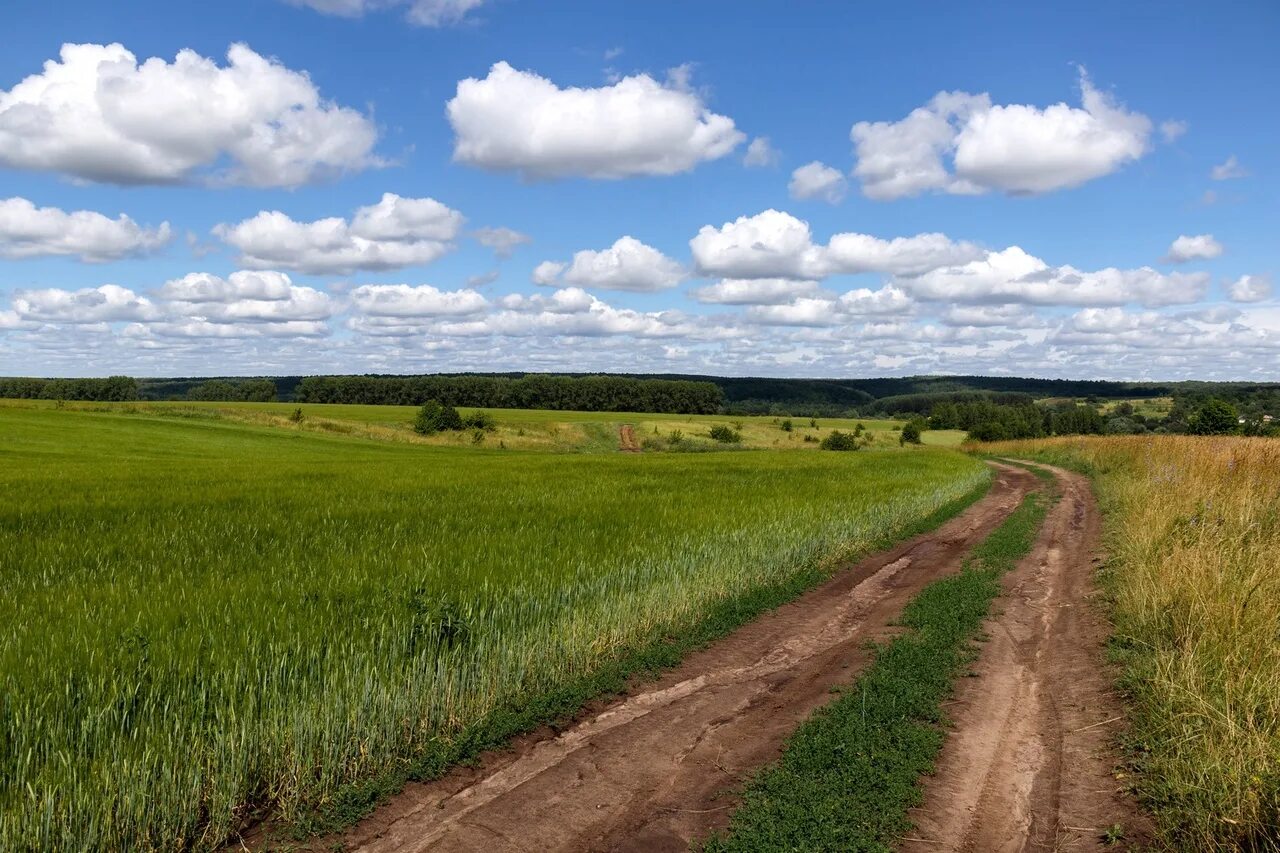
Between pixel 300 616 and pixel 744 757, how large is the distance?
4902 mm

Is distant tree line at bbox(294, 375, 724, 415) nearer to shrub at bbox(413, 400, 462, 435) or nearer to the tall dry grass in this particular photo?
shrub at bbox(413, 400, 462, 435)

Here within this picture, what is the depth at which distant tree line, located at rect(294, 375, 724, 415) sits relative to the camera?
14288cm

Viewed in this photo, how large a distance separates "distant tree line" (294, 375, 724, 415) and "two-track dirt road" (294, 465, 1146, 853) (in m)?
132

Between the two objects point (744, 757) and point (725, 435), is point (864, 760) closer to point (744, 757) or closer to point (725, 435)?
point (744, 757)

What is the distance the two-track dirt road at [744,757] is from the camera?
17.5 ft

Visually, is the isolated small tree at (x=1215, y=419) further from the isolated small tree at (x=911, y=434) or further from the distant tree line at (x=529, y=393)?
the distant tree line at (x=529, y=393)

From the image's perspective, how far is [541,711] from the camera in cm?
725

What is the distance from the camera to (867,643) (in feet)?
31.5

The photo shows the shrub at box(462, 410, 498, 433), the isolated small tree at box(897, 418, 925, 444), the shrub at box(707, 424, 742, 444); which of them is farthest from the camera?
the isolated small tree at box(897, 418, 925, 444)

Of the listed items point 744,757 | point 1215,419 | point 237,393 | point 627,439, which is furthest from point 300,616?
point 237,393

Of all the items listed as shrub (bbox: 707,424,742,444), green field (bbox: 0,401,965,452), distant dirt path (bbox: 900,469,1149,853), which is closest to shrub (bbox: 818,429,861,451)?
green field (bbox: 0,401,965,452)

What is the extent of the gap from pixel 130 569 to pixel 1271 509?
18.4 meters

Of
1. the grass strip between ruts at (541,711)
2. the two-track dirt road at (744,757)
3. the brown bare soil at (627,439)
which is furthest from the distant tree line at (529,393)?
the two-track dirt road at (744,757)

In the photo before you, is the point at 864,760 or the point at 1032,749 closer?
the point at 864,760
